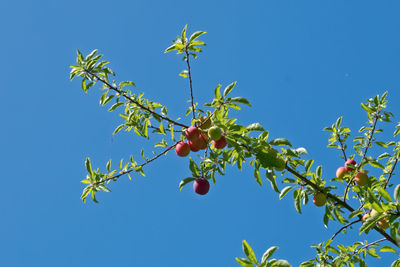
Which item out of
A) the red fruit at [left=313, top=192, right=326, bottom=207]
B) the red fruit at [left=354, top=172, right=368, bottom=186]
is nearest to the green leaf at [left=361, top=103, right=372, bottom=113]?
the red fruit at [left=354, top=172, right=368, bottom=186]

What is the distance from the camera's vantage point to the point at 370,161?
3627mm

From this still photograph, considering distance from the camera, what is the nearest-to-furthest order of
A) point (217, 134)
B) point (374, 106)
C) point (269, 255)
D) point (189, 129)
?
point (269, 255), point (217, 134), point (189, 129), point (374, 106)

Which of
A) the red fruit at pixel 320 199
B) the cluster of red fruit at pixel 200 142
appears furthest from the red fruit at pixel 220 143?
the red fruit at pixel 320 199

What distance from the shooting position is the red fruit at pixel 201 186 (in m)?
3.64

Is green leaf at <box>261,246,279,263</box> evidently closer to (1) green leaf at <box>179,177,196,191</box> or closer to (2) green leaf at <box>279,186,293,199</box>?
(2) green leaf at <box>279,186,293,199</box>

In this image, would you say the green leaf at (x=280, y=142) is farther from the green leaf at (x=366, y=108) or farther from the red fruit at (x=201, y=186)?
the green leaf at (x=366, y=108)

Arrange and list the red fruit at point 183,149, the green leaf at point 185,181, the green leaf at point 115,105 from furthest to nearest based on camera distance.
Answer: the green leaf at point 115,105
the red fruit at point 183,149
the green leaf at point 185,181

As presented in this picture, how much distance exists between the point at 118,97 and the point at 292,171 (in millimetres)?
1908

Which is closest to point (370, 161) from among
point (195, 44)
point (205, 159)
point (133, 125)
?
point (205, 159)

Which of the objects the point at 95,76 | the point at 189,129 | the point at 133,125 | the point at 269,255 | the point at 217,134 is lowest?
the point at 269,255

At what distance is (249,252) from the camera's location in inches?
92.8

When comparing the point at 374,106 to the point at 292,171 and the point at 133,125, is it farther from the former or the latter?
the point at 133,125

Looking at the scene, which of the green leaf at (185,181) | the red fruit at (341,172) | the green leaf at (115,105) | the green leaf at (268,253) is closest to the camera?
the green leaf at (268,253)

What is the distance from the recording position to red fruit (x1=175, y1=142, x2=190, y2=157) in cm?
361
